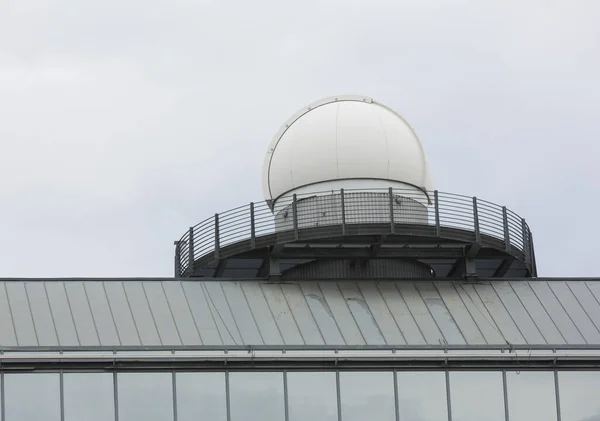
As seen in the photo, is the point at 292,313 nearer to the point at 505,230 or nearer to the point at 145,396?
the point at 145,396

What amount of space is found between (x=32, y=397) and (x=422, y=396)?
1131cm

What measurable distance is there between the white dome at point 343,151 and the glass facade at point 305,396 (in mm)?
7779

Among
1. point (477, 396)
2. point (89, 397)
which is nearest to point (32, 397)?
point (89, 397)

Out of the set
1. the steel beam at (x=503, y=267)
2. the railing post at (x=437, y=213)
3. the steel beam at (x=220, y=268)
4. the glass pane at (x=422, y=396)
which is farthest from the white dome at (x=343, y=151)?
the glass pane at (x=422, y=396)

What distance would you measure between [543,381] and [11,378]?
51.3 feet

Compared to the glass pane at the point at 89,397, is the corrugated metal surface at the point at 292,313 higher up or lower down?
higher up

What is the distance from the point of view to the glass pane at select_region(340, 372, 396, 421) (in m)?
47.2

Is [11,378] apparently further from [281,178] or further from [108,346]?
[281,178]

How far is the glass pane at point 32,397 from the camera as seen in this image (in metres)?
45.4

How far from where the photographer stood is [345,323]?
4903 centimetres

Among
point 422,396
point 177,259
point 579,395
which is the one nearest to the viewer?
point 422,396

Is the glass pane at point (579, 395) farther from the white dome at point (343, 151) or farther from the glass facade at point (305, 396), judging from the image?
the white dome at point (343, 151)

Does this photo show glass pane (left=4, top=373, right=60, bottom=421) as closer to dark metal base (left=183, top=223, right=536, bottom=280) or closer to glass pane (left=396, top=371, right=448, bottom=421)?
dark metal base (left=183, top=223, right=536, bottom=280)

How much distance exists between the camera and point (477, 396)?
4788 centimetres
